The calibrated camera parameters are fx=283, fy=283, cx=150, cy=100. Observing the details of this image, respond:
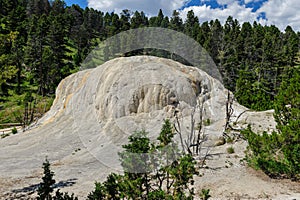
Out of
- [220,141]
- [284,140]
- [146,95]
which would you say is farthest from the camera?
[146,95]

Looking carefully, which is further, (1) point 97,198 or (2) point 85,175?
(2) point 85,175

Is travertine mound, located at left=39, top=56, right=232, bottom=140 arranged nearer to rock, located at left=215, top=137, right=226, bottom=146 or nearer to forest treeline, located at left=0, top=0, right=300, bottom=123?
rock, located at left=215, top=137, right=226, bottom=146

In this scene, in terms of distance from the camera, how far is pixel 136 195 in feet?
19.2

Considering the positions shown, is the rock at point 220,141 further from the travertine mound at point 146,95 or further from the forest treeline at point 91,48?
the forest treeline at point 91,48

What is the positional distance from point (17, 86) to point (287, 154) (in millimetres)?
36843

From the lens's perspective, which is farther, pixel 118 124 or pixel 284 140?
pixel 118 124

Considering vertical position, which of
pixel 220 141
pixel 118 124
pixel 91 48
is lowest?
pixel 220 141

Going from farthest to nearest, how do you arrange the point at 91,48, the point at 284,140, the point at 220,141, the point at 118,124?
the point at 91,48 < the point at 118,124 < the point at 220,141 < the point at 284,140

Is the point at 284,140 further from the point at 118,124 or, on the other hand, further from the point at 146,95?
the point at 118,124

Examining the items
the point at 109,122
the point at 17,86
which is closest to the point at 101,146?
the point at 109,122

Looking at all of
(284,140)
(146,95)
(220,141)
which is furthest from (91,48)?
(284,140)

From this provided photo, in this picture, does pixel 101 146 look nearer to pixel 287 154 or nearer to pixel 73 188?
pixel 73 188

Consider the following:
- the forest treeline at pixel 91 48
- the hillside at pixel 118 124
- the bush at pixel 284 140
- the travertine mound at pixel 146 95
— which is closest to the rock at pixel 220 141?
the hillside at pixel 118 124

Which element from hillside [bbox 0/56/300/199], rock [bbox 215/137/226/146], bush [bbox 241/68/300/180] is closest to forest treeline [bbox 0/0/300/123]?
hillside [bbox 0/56/300/199]
